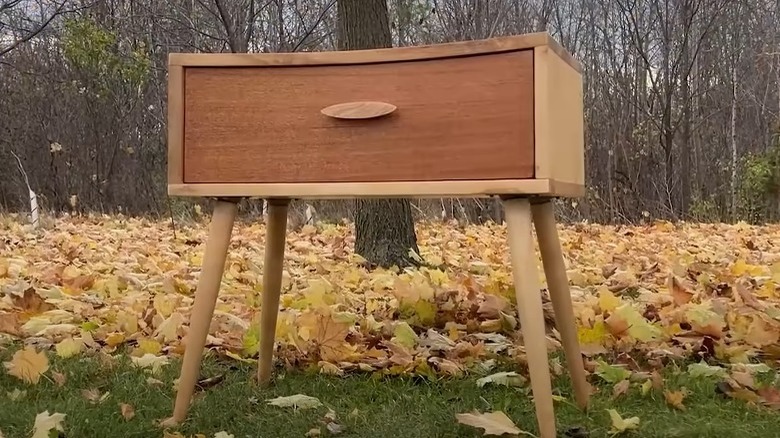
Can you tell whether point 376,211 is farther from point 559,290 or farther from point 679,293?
point 559,290

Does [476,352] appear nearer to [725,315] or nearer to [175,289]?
[725,315]

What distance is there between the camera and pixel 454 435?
157cm

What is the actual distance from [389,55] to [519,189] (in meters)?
0.37

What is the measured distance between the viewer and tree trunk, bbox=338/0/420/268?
3822mm

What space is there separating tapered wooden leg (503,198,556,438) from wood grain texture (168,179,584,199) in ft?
0.16

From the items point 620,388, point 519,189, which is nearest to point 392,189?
point 519,189

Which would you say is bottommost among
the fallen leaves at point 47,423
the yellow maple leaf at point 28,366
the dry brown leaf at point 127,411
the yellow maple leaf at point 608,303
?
the dry brown leaf at point 127,411

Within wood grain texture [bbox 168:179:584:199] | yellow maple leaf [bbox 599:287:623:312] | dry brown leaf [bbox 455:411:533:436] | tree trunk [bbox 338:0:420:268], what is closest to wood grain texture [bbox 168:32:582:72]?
wood grain texture [bbox 168:179:584:199]

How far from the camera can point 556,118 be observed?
1.51 m

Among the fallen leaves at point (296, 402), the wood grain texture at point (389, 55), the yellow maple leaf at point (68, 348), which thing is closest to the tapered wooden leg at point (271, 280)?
the fallen leaves at point (296, 402)

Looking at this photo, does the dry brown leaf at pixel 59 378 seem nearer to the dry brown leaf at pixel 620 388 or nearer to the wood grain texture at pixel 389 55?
the wood grain texture at pixel 389 55

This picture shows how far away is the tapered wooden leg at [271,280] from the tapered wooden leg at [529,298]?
694mm

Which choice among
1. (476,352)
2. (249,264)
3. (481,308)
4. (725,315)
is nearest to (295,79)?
(476,352)

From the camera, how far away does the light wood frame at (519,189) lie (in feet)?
4.73
